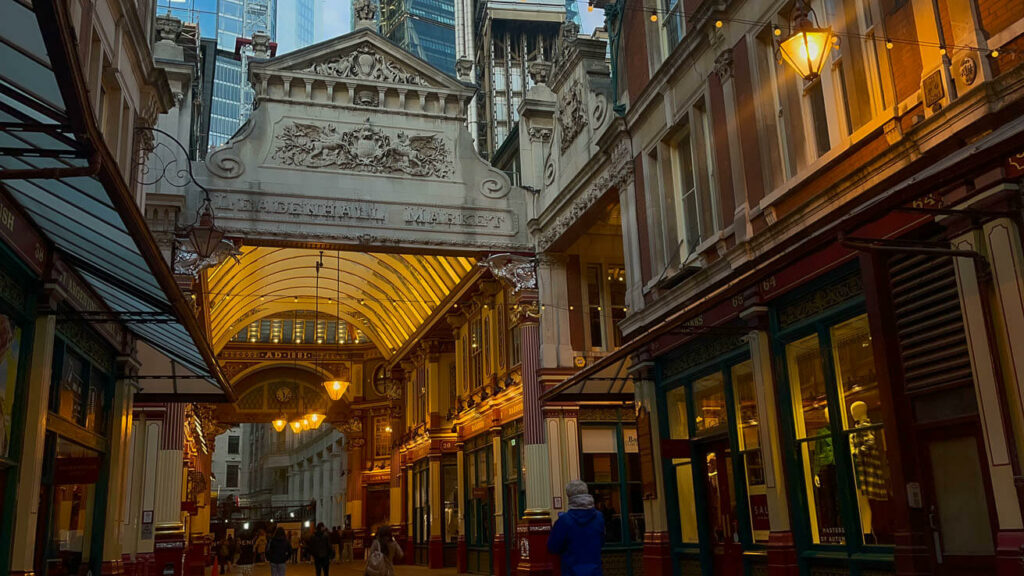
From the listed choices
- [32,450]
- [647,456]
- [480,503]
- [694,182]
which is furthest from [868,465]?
[480,503]

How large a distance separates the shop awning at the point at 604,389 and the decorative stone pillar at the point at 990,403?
7.80 meters

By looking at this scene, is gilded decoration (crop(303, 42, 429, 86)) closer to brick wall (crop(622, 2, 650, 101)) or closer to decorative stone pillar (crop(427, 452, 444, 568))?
brick wall (crop(622, 2, 650, 101))

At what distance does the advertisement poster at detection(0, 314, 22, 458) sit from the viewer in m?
8.35

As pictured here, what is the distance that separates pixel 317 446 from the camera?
60688 millimetres

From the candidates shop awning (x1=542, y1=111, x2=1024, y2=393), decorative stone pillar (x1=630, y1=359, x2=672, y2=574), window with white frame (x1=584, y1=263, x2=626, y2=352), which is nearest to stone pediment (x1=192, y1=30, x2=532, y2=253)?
window with white frame (x1=584, y1=263, x2=626, y2=352)

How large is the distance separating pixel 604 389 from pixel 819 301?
614 cm

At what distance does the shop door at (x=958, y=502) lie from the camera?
7.70m

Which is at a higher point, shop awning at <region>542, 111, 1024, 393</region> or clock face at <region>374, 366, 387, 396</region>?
clock face at <region>374, 366, 387, 396</region>

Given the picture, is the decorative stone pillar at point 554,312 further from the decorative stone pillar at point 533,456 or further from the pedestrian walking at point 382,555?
the pedestrian walking at point 382,555

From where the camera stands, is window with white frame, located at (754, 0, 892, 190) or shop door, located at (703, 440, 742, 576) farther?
shop door, located at (703, 440, 742, 576)

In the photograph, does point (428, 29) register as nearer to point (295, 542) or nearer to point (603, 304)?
point (295, 542)

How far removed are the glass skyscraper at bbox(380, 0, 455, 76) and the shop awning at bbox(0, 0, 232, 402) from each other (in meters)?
60.3

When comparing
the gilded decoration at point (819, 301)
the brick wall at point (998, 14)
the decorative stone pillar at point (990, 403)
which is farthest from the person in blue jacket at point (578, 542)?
the brick wall at point (998, 14)

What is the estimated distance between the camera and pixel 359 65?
21.2m
